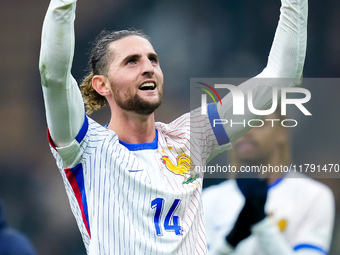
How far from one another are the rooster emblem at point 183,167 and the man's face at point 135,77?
0.76 ft

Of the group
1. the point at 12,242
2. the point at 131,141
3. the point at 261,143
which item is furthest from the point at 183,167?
the point at 12,242

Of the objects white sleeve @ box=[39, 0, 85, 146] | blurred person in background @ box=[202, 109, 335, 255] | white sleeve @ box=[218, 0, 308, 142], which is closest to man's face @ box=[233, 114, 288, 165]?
blurred person in background @ box=[202, 109, 335, 255]

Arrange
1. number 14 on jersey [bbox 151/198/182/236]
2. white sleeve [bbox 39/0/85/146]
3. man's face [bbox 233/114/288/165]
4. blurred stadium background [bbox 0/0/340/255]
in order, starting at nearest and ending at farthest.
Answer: white sleeve [bbox 39/0/85/146] → number 14 on jersey [bbox 151/198/182/236] → man's face [bbox 233/114/288/165] → blurred stadium background [bbox 0/0/340/255]

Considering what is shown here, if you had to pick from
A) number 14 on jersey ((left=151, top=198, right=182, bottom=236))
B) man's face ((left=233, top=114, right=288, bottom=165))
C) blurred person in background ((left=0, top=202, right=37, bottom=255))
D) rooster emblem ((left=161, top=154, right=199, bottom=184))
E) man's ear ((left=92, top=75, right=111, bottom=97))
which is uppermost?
man's ear ((left=92, top=75, right=111, bottom=97))

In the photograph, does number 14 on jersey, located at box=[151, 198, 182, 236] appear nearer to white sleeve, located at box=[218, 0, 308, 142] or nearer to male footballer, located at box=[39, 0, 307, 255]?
male footballer, located at box=[39, 0, 307, 255]

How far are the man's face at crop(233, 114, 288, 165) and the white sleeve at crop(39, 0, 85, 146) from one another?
1.85 m

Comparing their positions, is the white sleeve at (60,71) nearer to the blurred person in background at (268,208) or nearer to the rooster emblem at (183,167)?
the rooster emblem at (183,167)

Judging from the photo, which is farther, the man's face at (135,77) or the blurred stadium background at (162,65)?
the blurred stadium background at (162,65)

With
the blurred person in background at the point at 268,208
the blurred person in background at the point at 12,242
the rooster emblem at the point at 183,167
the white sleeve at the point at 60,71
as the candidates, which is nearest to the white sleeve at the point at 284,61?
the rooster emblem at the point at 183,167

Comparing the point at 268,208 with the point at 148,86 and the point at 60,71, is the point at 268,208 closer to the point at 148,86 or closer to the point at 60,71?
the point at 148,86

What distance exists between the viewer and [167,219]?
2404 mm

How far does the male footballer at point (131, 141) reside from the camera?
2.27 meters

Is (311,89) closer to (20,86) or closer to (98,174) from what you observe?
(20,86)

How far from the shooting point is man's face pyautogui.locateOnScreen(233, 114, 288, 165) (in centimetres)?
395
